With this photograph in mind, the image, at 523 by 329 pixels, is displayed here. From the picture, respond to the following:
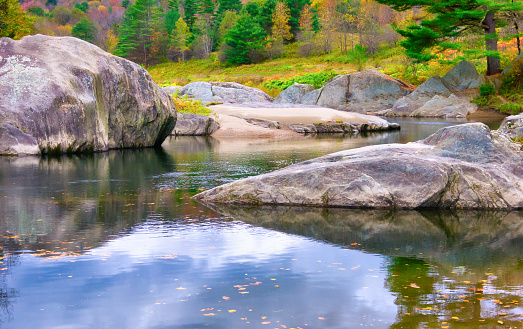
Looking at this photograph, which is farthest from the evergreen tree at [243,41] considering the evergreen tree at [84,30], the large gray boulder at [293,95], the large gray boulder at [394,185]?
the large gray boulder at [394,185]

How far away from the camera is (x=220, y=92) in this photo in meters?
41.2

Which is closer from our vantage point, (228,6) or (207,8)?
(207,8)

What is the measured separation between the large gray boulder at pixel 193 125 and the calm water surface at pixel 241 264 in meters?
14.4

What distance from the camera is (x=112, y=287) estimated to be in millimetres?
5512

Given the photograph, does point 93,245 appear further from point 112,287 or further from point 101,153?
point 101,153

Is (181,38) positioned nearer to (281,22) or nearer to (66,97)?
(281,22)

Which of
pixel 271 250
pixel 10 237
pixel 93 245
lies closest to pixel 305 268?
pixel 271 250

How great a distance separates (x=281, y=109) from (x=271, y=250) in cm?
2220

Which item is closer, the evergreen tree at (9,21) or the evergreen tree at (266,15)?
the evergreen tree at (9,21)

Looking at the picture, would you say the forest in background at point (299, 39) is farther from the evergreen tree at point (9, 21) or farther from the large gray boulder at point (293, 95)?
the large gray boulder at point (293, 95)

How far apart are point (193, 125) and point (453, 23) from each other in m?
20.1

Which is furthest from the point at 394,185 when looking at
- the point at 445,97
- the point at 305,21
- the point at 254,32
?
the point at 305,21

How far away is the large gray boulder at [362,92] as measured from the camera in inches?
1625

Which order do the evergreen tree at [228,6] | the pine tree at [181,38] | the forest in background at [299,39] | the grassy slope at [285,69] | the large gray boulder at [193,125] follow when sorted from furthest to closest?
the evergreen tree at [228,6] < the pine tree at [181,38] < the grassy slope at [285,69] < the forest in background at [299,39] < the large gray boulder at [193,125]
